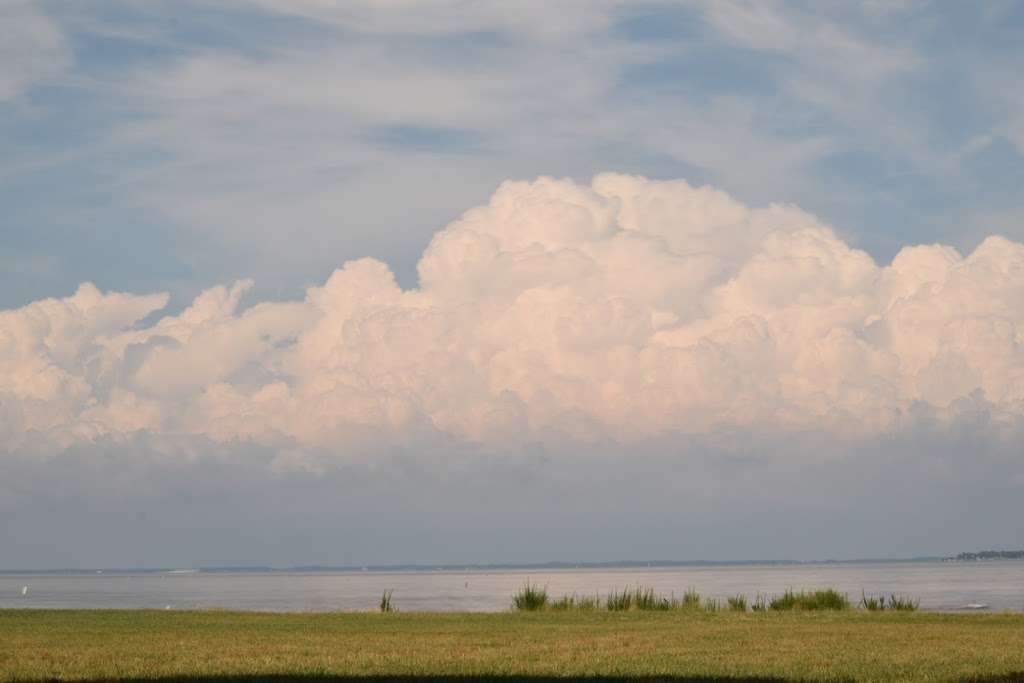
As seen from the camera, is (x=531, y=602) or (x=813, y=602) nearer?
(x=813, y=602)

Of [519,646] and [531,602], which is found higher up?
[531,602]

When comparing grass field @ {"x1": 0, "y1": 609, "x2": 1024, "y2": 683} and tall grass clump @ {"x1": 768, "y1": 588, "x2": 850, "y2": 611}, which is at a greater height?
tall grass clump @ {"x1": 768, "y1": 588, "x2": 850, "y2": 611}

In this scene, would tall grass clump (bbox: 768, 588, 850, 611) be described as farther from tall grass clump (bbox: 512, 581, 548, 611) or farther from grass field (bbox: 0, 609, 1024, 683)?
tall grass clump (bbox: 512, 581, 548, 611)

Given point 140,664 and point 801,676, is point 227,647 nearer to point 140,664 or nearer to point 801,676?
point 140,664

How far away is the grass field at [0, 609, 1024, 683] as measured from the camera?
22406 millimetres

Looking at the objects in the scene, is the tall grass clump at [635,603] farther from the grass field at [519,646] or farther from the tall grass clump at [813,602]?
the tall grass clump at [813,602]

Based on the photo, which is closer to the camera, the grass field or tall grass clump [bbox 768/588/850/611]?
the grass field

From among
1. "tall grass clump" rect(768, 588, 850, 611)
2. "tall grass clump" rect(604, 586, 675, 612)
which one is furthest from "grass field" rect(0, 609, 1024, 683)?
"tall grass clump" rect(604, 586, 675, 612)

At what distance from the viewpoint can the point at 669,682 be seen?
20719mm

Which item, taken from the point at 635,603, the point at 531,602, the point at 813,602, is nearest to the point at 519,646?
the point at 531,602

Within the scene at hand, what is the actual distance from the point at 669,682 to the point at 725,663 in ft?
14.2

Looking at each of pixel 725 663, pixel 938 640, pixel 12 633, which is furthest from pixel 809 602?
pixel 12 633

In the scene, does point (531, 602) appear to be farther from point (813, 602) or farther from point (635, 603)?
point (813, 602)

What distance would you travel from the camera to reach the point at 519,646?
94.8 feet
